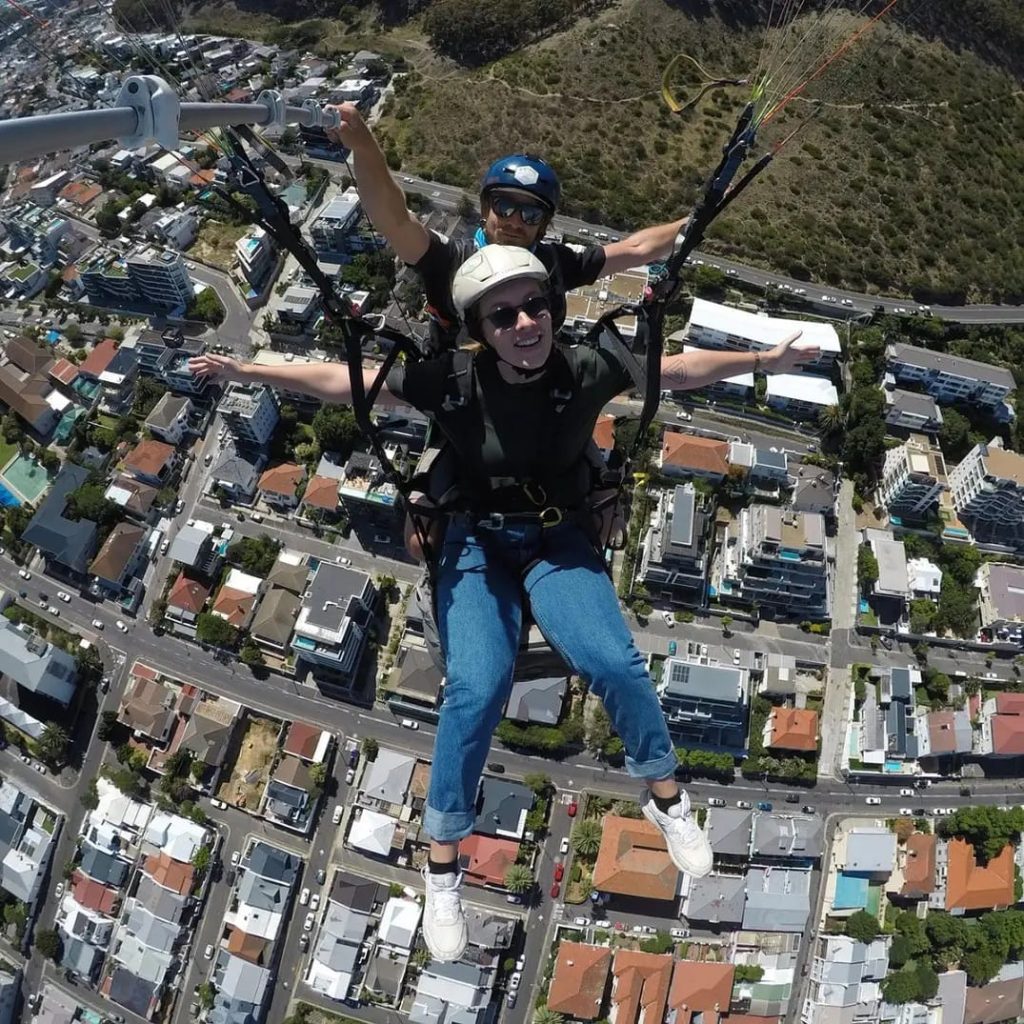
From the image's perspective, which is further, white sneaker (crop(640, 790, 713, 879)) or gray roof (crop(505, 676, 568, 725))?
gray roof (crop(505, 676, 568, 725))

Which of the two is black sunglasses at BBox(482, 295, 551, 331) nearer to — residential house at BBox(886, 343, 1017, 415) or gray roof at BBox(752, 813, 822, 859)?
gray roof at BBox(752, 813, 822, 859)

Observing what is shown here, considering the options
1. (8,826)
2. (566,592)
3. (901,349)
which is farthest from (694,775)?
(8,826)

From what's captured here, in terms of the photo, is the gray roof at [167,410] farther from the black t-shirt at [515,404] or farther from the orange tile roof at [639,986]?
the orange tile roof at [639,986]

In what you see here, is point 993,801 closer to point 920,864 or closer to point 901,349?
point 920,864

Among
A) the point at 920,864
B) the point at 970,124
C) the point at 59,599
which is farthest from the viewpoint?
the point at 970,124

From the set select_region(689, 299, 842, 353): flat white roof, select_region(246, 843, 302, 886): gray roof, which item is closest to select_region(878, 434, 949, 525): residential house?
select_region(689, 299, 842, 353): flat white roof

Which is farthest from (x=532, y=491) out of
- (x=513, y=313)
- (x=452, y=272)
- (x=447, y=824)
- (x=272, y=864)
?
(x=272, y=864)
